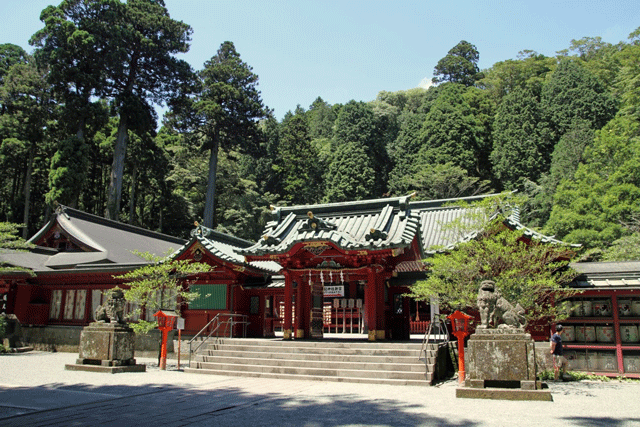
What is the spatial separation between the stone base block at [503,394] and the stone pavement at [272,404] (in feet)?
0.71

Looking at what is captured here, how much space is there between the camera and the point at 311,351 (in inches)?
535

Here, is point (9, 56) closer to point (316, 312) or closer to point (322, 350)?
point (316, 312)

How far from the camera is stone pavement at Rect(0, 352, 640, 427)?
702 cm

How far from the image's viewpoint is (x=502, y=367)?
9094mm

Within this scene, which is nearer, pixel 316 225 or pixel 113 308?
pixel 113 308

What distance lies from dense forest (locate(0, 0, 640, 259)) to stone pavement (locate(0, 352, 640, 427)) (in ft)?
56.1

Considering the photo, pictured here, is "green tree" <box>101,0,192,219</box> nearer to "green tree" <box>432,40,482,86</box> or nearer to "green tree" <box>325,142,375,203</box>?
"green tree" <box>325,142,375,203</box>

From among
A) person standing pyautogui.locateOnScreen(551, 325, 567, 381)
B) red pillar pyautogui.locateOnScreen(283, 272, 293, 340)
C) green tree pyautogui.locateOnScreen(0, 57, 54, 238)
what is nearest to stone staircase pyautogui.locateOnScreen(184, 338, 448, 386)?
red pillar pyautogui.locateOnScreen(283, 272, 293, 340)

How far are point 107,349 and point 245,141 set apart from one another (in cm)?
3145

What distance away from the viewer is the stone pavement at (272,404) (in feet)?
23.0

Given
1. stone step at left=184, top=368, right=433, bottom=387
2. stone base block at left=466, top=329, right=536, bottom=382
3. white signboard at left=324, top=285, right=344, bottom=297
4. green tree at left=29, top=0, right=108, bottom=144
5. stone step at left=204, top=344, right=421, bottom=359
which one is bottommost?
stone step at left=184, top=368, right=433, bottom=387

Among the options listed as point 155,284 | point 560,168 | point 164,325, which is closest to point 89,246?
point 155,284

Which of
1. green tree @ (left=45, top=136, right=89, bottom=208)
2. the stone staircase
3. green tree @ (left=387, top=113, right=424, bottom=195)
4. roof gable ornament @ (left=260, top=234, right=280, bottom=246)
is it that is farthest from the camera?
green tree @ (left=387, top=113, right=424, bottom=195)

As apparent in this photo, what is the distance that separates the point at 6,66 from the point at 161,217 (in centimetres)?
1782
